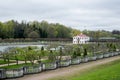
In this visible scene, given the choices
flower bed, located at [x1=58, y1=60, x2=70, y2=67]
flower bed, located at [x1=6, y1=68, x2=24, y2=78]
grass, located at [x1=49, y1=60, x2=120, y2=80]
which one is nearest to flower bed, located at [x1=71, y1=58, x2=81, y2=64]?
flower bed, located at [x1=58, y1=60, x2=70, y2=67]

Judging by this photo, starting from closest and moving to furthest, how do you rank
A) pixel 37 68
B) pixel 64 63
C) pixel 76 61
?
1. pixel 37 68
2. pixel 64 63
3. pixel 76 61

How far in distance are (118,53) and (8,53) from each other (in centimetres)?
3017

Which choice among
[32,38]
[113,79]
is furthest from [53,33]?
[113,79]

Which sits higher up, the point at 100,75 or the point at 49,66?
the point at 100,75

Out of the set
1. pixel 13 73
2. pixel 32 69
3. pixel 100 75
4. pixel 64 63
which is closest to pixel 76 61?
pixel 64 63

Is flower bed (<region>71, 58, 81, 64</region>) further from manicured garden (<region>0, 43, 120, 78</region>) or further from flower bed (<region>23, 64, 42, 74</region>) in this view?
flower bed (<region>23, 64, 42, 74</region>)

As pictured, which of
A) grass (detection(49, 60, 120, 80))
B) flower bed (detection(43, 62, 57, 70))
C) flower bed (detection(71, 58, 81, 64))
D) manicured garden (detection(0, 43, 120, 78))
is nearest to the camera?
grass (detection(49, 60, 120, 80))

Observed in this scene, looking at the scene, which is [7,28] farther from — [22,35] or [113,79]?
[113,79]

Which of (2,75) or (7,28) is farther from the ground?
(7,28)

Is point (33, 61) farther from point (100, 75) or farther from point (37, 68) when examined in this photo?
point (100, 75)

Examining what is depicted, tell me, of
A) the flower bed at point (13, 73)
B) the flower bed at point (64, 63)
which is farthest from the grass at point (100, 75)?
the flower bed at point (64, 63)

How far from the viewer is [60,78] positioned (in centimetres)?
2997

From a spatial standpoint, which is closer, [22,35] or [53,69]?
[53,69]

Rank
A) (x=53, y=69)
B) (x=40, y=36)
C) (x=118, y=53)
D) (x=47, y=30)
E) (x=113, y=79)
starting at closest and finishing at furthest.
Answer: (x=113, y=79)
(x=53, y=69)
(x=118, y=53)
(x=40, y=36)
(x=47, y=30)
